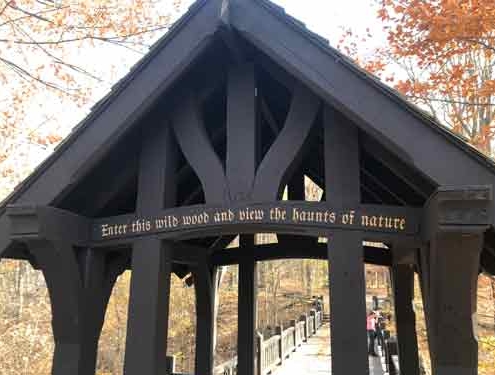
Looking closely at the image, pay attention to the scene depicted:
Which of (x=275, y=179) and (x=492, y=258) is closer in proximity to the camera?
(x=275, y=179)

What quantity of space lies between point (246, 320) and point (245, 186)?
11.3ft

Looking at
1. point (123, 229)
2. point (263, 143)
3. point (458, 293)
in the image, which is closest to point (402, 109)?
point (458, 293)

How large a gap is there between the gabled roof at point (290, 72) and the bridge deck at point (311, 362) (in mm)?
6764

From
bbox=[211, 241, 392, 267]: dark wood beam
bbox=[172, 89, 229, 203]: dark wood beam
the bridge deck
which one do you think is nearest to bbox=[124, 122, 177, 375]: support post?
bbox=[172, 89, 229, 203]: dark wood beam

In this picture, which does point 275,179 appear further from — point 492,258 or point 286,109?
point 492,258

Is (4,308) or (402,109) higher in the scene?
(402,109)

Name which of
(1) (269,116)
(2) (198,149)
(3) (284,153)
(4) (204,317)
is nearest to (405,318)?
(4) (204,317)

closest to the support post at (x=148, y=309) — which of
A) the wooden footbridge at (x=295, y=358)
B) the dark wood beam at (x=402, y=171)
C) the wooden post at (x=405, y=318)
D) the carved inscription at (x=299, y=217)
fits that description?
the carved inscription at (x=299, y=217)

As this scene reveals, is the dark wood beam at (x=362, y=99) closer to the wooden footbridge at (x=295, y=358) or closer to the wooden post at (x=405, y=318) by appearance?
the wooden post at (x=405, y=318)

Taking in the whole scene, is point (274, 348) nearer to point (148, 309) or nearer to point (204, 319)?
point (204, 319)

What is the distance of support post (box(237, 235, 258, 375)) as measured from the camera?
677 centimetres

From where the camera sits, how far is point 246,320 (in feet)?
22.4

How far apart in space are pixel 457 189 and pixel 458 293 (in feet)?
2.59

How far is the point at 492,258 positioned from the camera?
14.5 ft
